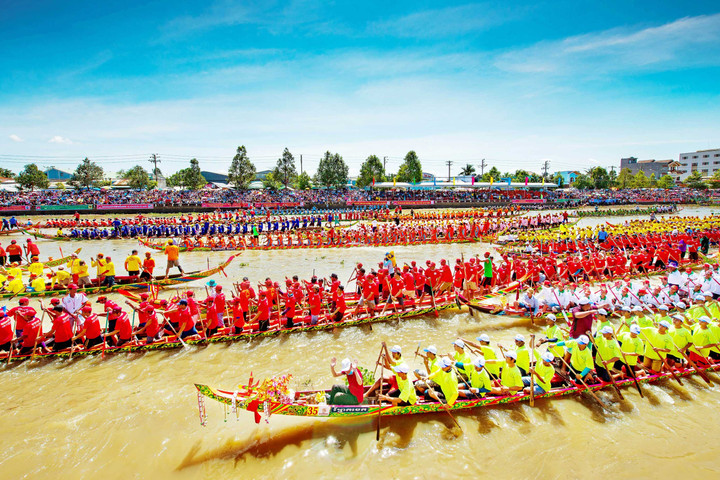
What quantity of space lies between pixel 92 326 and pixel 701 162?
15715cm

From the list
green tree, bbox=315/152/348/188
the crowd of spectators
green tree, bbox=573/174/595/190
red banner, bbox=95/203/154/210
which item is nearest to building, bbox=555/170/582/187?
green tree, bbox=573/174/595/190

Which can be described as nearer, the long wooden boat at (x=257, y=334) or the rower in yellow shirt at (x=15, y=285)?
the long wooden boat at (x=257, y=334)

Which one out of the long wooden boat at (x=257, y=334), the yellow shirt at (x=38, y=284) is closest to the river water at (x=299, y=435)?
the long wooden boat at (x=257, y=334)

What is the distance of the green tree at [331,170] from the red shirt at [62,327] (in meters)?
56.2

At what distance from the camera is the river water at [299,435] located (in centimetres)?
623

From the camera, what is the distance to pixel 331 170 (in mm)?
63688

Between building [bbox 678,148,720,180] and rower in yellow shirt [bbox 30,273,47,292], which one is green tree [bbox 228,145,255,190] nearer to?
rower in yellow shirt [bbox 30,273,47,292]

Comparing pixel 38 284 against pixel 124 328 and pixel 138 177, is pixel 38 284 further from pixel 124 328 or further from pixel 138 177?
pixel 138 177

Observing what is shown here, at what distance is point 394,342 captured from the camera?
10594mm

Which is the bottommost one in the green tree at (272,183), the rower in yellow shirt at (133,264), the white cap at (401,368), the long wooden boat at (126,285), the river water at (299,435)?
the river water at (299,435)

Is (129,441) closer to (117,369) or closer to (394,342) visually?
(117,369)

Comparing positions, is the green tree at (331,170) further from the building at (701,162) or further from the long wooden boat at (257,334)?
the building at (701,162)

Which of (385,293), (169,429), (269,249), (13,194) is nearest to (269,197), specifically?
(269,249)

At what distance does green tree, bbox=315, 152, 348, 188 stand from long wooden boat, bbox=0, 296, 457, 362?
5362cm
